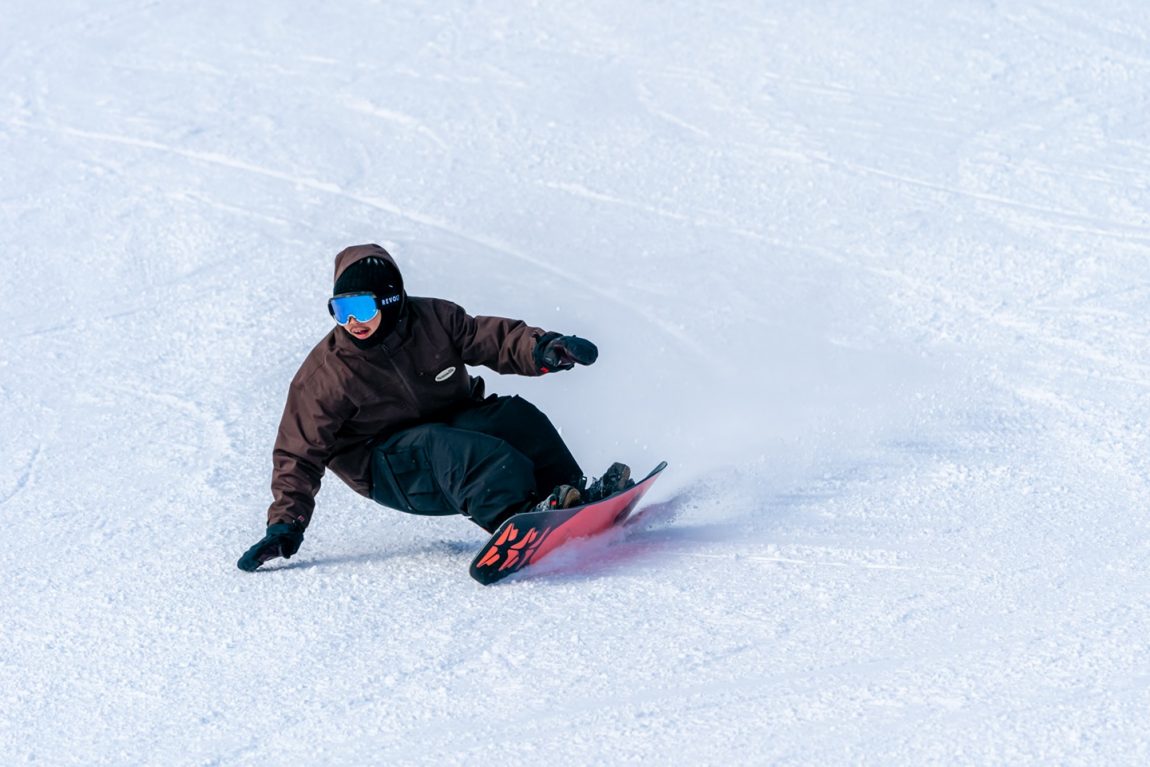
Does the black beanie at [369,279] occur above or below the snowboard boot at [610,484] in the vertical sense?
above

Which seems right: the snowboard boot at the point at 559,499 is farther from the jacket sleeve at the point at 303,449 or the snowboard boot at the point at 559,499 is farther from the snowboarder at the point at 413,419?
the jacket sleeve at the point at 303,449

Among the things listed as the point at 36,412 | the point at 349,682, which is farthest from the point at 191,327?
the point at 349,682

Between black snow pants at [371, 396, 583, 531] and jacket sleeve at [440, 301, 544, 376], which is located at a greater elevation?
jacket sleeve at [440, 301, 544, 376]

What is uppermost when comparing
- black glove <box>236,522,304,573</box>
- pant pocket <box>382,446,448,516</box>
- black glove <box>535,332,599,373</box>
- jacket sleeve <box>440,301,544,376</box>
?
black glove <box>535,332,599,373</box>

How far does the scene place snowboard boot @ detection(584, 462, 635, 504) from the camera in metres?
4.36

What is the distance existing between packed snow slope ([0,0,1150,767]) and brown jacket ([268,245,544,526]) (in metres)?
0.34

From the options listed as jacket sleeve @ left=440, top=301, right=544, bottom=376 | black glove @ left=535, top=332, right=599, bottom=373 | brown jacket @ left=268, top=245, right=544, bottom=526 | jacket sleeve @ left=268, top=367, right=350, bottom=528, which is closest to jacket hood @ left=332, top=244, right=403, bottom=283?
brown jacket @ left=268, top=245, right=544, bottom=526

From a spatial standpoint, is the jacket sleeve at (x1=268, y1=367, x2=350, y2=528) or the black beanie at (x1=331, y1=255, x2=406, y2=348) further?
the jacket sleeve at (x1=268, y1=367, x2=350, y2=528)

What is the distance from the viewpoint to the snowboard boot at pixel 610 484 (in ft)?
14.3

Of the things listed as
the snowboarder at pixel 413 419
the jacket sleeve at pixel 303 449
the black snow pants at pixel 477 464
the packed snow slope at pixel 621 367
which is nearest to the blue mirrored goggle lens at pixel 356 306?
the snowboarder at pixel 413 419

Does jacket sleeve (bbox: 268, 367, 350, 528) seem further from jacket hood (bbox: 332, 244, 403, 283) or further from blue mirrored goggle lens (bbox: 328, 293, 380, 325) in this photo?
jacket hood (bbox: 332, 244, 403, 283)

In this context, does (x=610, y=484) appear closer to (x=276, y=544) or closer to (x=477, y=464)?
(x=477, y=464)

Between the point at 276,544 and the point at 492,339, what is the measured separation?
0.88 metres

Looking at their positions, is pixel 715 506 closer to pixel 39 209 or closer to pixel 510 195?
pixel 510 195
